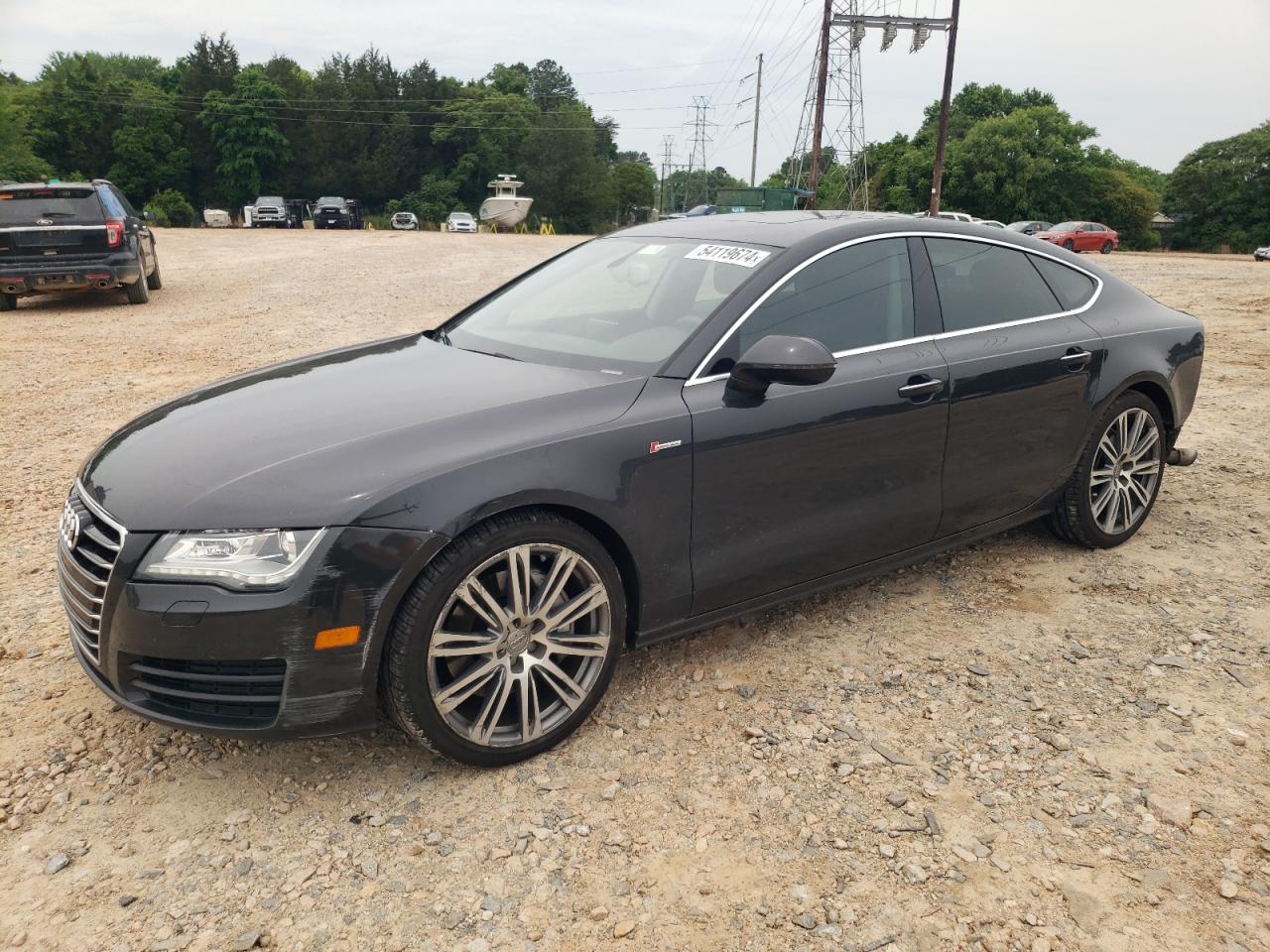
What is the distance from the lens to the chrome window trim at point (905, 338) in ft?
10.6

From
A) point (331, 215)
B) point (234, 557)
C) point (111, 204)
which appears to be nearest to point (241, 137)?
point (331, 215)

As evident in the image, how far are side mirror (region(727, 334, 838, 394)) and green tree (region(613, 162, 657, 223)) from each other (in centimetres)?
8950

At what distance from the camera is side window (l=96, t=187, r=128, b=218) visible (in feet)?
40.3

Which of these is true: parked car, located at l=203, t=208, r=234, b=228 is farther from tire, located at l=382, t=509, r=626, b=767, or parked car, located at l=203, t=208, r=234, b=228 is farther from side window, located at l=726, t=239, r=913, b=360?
tire, located at l=382, t=509, r=626, b=767

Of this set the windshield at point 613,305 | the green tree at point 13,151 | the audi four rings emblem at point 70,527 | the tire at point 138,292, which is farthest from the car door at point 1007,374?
the green tree at point 13,151

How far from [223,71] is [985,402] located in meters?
88.2

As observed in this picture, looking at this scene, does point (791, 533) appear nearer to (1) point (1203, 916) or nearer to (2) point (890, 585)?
(2) point (890, 585)

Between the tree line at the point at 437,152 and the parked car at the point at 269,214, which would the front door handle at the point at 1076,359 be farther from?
the parked car at the point at 269,214

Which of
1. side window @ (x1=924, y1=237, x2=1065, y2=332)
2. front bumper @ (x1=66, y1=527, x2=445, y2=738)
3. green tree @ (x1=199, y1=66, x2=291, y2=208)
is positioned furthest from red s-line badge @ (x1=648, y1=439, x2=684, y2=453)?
green tree @ (x1=199, y1=66, x2=291, y2=208)

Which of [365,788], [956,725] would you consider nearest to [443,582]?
[365,788]

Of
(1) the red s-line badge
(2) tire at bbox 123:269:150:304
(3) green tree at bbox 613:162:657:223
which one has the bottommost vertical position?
(2) tire at bbox 123:269:150:304

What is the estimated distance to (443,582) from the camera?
2629mm

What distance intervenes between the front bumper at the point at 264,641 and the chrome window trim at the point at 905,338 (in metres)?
1.19

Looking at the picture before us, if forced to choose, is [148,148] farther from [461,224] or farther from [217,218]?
[461,224]
